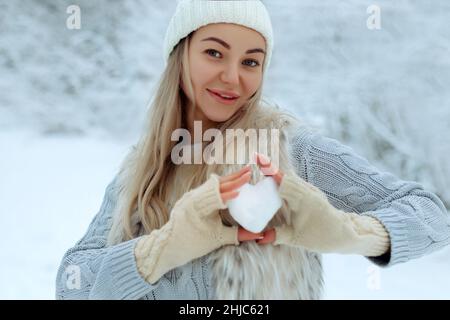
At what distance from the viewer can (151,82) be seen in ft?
7.57

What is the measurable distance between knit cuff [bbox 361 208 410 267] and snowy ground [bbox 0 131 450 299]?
102cm

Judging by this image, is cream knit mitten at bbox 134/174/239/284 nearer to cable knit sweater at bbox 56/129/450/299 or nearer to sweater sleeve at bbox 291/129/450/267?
cable knit sweater at bbox 56/129/450/299

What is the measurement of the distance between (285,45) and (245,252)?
5.36ft

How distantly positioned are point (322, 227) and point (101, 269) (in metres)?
0.34

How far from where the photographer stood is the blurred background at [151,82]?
221 cm

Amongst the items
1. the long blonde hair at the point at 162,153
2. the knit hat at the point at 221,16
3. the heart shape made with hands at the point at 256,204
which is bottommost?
the heart shape made with hands at the point at 256,204

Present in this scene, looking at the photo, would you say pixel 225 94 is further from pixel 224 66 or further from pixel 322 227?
pixel 322 227

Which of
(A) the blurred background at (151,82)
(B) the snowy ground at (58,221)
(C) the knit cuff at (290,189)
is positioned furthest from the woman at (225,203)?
(A) the blurred background at (151,82)

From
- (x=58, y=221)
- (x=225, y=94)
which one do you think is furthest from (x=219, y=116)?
(x=58, y=221)

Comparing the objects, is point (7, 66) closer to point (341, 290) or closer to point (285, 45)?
point (285, 45)

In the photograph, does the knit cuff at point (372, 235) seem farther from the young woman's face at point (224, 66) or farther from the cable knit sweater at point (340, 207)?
the young woman's face at point (224, 66)

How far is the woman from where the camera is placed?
0.75 m
